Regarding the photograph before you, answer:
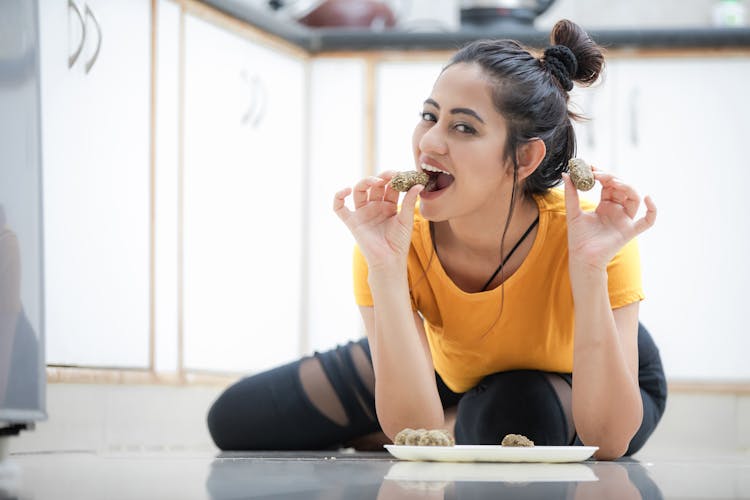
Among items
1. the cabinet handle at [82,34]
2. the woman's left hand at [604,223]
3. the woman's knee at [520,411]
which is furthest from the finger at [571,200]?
the cabinet handle at [82,34]

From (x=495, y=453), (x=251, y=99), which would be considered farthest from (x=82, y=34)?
(x=495, y=453)

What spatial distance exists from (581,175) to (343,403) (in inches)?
30.8

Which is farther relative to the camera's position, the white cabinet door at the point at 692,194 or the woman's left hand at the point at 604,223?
the white cabinet door at the point at 692,194

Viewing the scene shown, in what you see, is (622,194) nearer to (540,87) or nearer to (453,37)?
(540,87)

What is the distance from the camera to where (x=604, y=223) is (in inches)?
66.5

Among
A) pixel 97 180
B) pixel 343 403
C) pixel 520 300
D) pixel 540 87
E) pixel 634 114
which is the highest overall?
pixel 634 114

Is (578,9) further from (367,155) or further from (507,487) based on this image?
(507,487)

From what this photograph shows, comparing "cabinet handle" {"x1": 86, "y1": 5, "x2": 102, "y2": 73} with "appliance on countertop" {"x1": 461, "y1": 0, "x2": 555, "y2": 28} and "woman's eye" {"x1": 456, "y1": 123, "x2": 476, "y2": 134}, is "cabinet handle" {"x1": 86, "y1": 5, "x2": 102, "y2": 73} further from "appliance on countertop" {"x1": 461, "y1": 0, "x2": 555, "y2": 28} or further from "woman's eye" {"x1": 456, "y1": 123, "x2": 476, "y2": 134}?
"appliance on countertop" {"x1": 461, "y1": 0, "x2": 555, "y2": 28}

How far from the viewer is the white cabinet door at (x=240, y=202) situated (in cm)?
300

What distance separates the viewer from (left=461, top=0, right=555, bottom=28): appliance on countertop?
135 inches

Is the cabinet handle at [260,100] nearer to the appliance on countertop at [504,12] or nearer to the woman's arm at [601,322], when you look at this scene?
the appliance on countertop at [504,12]

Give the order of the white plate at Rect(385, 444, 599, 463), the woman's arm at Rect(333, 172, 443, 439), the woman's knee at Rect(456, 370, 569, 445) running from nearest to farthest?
the white plate at Rect(385, 444, 599, 463) < the woman's arm at Rect(333, 172, 443, 439) < the woman's knee at Rect(456, 370, 569, 445)

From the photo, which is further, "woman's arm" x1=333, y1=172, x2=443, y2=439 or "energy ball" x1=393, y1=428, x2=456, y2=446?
"woman's arm" x1=333, y1=172, x2=443, y2=439

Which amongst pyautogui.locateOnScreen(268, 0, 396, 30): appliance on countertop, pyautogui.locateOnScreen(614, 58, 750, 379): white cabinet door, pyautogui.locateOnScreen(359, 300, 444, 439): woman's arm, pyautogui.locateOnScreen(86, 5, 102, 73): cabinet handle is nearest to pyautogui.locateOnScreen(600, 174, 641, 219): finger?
pyautogui.locateOnScreen(359, 300, 444, 439): woman's arm
